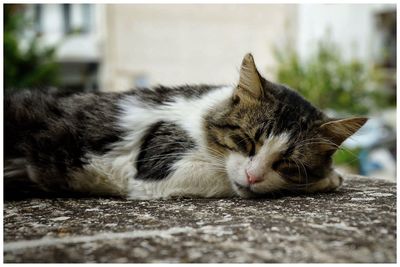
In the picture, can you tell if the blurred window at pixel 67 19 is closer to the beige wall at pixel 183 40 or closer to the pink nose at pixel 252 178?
the beige wall at pixel 183 40

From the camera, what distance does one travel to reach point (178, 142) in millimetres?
2047

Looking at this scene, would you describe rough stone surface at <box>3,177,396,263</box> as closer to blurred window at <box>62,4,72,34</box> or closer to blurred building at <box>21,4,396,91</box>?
blurred building at <box>21,4,396,91</box>

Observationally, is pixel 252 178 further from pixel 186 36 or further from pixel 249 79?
pixel 186 36

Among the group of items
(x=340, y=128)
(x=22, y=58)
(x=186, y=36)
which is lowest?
(x=340, y=128)

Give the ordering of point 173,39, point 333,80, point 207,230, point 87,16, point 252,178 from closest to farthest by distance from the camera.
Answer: point 207,230, point 252,178, point 333,80, point 87,16, point 173,39

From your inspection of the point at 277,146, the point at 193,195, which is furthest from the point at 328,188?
the point at 193,195

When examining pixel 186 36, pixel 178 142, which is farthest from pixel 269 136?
pixel 186 36

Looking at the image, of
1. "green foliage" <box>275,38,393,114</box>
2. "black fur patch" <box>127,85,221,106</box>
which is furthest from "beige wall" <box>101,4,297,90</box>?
"black fur patch" <box>127,85,221,106</box>

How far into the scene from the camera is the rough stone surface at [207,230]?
1156 mm

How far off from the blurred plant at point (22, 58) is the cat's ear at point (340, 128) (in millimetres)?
4738

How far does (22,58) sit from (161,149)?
16.1 feet

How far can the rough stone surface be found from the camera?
3.79 ft

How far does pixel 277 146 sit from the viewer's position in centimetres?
184

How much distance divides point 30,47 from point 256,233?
5.98 meters
